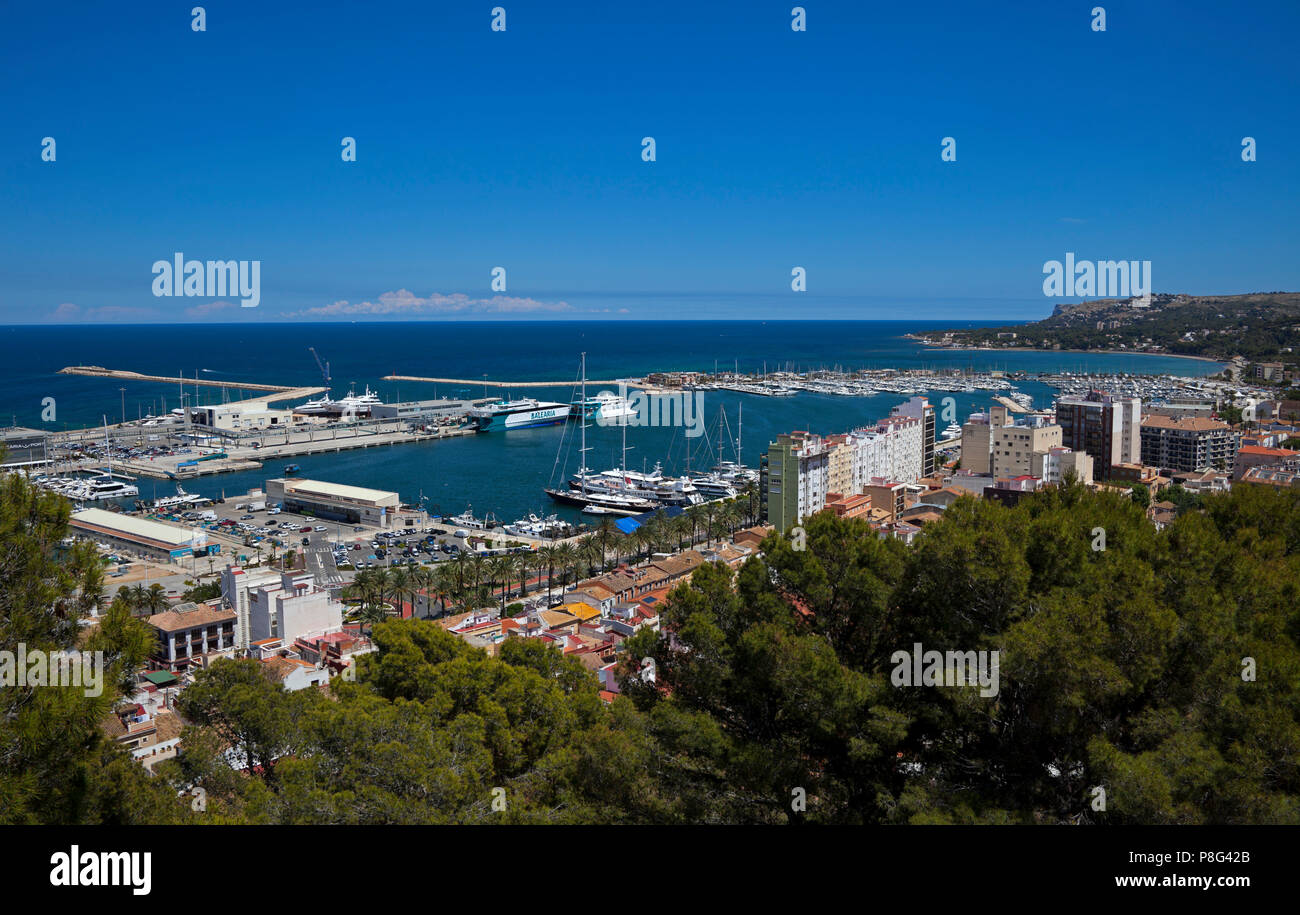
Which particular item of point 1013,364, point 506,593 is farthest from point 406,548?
point 1013,364

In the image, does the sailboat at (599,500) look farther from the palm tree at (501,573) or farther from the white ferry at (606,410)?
the white ferry at (606,410)

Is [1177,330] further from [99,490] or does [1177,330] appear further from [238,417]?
[99,490]

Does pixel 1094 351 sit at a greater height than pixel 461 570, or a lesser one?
greater

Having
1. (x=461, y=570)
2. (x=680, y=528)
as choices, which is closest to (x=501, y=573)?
(x=461, y=570)

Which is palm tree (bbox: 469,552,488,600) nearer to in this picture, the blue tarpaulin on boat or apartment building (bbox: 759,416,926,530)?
the blue tarpaulin on boat

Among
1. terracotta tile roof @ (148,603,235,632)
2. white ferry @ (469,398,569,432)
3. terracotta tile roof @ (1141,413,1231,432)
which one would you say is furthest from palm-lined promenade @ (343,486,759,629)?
white ferry @ (469,398,569,432)
